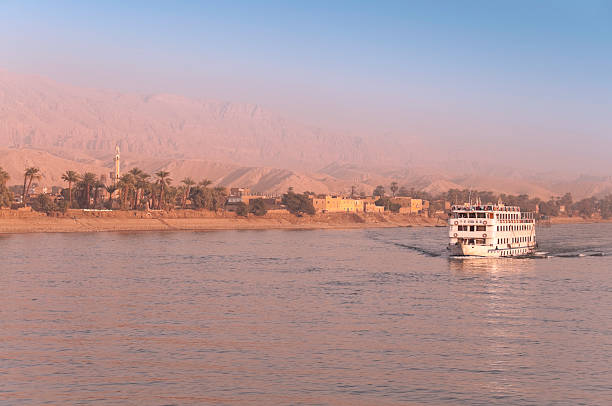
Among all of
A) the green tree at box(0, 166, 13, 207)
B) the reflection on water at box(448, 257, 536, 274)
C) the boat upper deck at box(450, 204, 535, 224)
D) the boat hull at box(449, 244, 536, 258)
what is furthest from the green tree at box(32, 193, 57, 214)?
the reflection on water at box(448, 257, 536, 274)

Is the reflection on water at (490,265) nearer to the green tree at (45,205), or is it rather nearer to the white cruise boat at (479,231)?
the white cruise boat at (479,231)

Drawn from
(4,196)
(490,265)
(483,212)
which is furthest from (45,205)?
(490,265)

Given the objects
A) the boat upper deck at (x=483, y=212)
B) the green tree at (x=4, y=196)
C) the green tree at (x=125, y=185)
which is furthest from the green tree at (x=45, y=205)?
the boat upper deck at (x=483, y=212)

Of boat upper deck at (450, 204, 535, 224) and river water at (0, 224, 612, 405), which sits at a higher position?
boat upper deck at (450, 204, 535, 224)

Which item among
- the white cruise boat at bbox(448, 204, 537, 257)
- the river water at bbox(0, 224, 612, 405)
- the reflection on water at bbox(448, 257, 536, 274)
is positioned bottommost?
the river water at bbox(0, 224, 612, 405)

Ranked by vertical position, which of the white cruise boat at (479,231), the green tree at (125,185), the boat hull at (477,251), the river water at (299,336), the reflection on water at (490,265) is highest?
the green tree at (125,185)

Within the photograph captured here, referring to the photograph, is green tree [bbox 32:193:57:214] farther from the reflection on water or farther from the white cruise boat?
the reflection on water

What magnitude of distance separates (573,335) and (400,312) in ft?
41.2

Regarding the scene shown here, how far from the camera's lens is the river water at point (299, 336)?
3231 centimetres

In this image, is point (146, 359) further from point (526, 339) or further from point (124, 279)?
point (124, 279)

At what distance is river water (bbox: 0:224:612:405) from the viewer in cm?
3231

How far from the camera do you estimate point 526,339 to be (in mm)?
44062

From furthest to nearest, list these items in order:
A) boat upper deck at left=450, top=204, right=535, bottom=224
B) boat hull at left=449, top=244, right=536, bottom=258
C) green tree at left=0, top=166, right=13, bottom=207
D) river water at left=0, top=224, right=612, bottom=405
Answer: green tree at left=0, top=166, right=13, bottom=207 < boat hull at left=449, top=244, right=536, bottom=258 < boat upper deck at left=450, top=204, right=535, bottom=224 < river water at left=0, top=224, right=612, bottom=405

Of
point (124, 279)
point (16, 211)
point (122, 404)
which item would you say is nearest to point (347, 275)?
point (124, 279)
